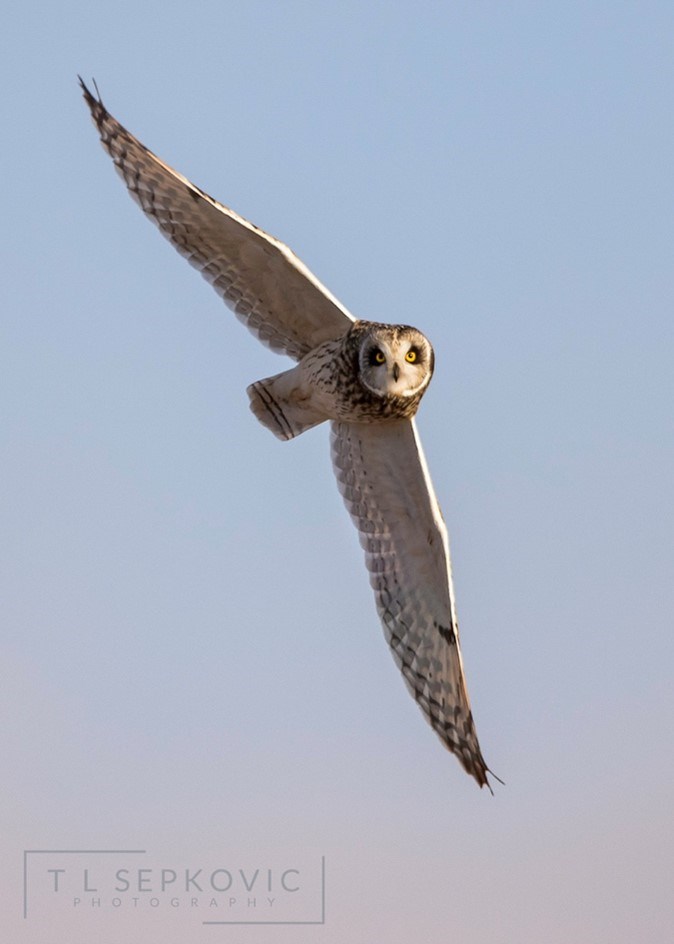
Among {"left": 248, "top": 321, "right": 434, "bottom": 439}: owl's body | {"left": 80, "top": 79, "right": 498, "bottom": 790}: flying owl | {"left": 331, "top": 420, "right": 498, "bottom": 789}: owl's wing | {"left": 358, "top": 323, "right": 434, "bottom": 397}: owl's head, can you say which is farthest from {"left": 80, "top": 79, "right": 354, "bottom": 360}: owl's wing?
{"left": 331, "top": 420, "right": 498, "bottom": 789}: owl's wing

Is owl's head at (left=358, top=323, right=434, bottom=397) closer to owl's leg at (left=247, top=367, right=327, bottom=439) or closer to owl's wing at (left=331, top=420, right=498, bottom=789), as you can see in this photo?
owl's leg at (left=247, top=367, right=327, bottom=439)

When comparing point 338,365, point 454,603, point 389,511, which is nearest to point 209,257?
point 338,365

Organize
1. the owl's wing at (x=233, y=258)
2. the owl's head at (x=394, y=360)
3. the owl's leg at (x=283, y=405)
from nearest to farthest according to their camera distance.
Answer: the owl's head at (x=394, y=360) < the owl's wing at (x=233, y=258) < the owl's leg at (x=283, y=405)

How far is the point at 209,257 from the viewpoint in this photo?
33.0 ft

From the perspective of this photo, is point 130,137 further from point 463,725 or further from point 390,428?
point 463,725

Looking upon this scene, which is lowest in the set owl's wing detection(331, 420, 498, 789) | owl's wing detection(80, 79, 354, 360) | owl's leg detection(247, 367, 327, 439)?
owl's wing detection(331, 420, 498, 789)

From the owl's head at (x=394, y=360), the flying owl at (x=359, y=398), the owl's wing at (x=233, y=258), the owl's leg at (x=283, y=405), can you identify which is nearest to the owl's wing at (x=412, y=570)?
the flying owl at (x=359, y=398)

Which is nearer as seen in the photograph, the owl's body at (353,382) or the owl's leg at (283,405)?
the owl's body at (353,382)

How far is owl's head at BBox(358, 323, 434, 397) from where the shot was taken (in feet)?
30.6

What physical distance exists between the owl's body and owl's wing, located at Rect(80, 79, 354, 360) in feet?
0.62

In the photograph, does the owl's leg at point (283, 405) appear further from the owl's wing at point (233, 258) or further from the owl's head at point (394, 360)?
the owl's head at point (394, 360)

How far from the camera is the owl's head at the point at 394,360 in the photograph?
367 inches

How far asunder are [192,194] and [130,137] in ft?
2.06

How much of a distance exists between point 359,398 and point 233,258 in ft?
4.08
